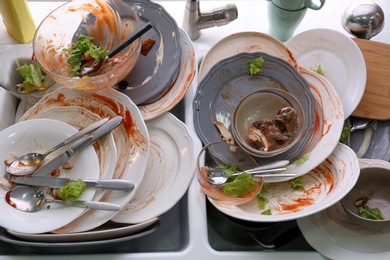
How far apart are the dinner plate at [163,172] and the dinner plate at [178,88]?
20mm

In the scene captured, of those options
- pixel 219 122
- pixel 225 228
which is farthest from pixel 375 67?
pixel 225 228

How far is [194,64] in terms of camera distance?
92 centimetres

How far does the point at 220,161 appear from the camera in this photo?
2.80 ft

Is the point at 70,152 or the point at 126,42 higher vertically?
the point at 126,42

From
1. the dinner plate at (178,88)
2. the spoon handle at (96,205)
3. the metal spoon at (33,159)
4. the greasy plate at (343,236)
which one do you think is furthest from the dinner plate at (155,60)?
the greasy plate at (343,236)

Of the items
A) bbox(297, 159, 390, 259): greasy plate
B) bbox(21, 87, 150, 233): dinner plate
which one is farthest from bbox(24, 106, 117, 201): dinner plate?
bbox(297, 159, 390, 259): greasy plate

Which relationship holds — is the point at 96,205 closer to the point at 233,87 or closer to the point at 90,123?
the point at 90,123

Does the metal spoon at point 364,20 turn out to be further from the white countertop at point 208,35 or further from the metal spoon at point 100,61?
the metal spoon at point 100,61

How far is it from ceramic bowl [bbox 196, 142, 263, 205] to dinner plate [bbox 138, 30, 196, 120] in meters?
0.12

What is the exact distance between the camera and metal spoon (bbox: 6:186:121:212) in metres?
0.74

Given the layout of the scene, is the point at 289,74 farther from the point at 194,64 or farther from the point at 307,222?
the point at 307,222

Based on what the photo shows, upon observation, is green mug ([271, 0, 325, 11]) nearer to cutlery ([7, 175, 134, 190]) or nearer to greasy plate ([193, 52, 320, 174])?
greasy plate ([193, 52, 320, 174])

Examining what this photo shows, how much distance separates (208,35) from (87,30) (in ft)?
0.99

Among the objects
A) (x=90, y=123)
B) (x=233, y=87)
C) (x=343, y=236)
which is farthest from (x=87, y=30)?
(x=343, y=236)
